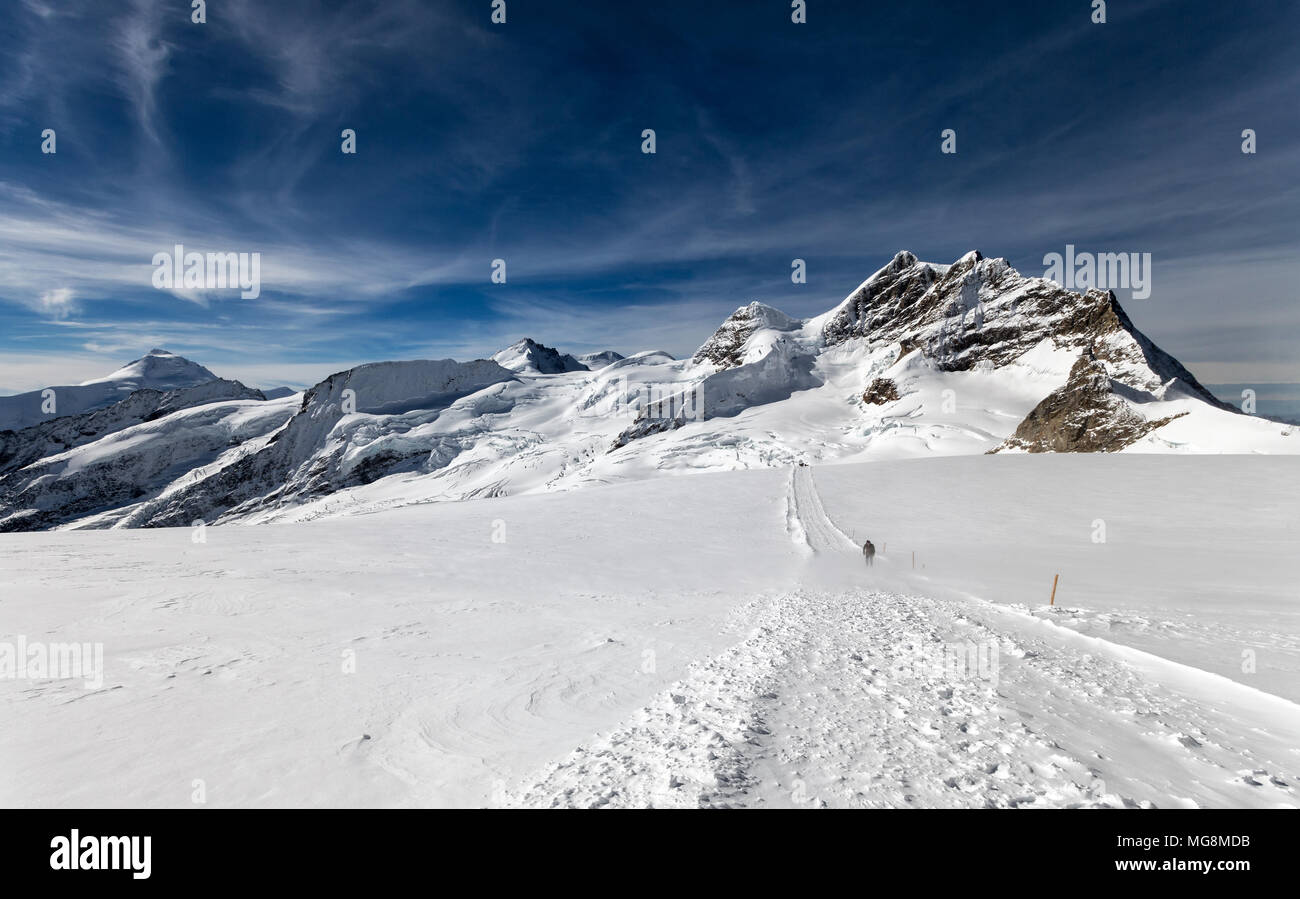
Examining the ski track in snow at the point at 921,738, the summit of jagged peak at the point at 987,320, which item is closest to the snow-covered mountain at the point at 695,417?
the summit of jagged peak at the point at 987,320

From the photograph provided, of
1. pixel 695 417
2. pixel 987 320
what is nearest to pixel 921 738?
pixel 695 417

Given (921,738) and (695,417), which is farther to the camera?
(695,417)

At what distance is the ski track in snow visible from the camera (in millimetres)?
4641

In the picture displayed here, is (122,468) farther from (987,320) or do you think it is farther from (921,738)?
(987,320)

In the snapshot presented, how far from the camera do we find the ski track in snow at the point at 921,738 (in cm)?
464

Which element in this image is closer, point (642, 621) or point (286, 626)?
point (286, 626)

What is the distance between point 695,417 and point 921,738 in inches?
4584

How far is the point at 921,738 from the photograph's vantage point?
5.62m

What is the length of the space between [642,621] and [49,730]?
8187mm

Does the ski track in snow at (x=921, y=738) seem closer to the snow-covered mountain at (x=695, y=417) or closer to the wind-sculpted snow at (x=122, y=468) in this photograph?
the snow-covered mountain at (x=695, y=417)

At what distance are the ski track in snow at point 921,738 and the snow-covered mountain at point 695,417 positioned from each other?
2628 inches
